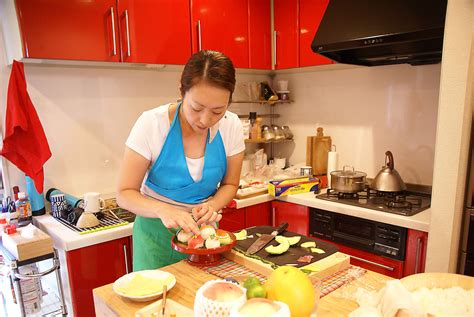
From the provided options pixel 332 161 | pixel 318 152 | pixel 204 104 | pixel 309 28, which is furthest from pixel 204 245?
pixel 309 28

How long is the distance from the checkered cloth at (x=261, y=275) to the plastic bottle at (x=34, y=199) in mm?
1245

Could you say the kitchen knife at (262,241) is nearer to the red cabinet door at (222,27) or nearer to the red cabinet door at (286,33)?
the red cabinet door at (222,27)

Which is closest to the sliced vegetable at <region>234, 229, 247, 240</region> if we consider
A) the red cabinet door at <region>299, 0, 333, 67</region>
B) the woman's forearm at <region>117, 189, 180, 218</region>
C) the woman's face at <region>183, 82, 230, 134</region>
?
the woman's forearm at <region>117, 189, 180, 218</region>

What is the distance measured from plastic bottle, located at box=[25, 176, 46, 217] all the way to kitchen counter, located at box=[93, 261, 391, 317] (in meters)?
1.16

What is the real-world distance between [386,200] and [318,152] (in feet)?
2.23

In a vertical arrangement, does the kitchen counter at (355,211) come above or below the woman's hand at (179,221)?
below

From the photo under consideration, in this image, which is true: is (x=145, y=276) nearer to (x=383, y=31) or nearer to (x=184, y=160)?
(x=184, y=160)

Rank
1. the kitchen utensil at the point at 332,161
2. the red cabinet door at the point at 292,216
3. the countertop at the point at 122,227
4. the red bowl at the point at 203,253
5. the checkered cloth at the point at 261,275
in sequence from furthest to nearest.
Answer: the kitchen utensil at the point at 332,161, the red cabinet door at the point at 292,216, the countertop at the point at 122,227, the red bowl at the point at 203,253, the checkered cloth at the point at 261,275

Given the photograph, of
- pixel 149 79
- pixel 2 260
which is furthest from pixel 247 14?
pixel 2 260

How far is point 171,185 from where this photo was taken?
130 cm

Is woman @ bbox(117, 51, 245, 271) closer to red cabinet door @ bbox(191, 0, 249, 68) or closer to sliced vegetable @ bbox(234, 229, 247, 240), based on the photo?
sliced vegetable @ bbox(234, 229, 247, 240)

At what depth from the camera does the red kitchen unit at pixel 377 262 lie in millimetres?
1815

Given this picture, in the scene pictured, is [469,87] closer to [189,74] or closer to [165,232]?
[189,74]

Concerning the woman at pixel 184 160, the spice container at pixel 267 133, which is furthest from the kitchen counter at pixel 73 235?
the spice container at pixel 267 133
